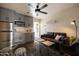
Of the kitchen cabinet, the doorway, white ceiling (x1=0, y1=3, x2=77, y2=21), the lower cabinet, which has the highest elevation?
white ceiling (x1=0, y1=3, x2=77, y2=21)

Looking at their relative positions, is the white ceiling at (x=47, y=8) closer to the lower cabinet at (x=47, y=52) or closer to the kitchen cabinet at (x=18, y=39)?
the kitchen cabinet at (x=18, y=39)

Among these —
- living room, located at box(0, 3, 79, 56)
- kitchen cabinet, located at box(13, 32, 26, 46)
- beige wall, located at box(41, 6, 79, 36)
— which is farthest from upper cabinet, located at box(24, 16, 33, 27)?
beige wall, located at box(41, 6, 79, 36)

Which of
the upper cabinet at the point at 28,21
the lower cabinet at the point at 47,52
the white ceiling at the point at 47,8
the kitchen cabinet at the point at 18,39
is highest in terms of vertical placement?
the white ceiling at the point at 47,8

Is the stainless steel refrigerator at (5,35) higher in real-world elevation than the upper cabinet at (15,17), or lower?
lower

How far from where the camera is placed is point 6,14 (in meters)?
1.86

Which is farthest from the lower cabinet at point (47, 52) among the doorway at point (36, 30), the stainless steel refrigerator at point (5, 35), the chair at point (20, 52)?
the stainless steel refrigerator at point (5, 35)

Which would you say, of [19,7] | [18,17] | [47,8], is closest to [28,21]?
[18,17]

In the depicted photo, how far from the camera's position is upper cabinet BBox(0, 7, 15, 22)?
1.86 m

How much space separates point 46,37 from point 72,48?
48 centimetres

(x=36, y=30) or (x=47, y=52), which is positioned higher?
(x=36, y=30)

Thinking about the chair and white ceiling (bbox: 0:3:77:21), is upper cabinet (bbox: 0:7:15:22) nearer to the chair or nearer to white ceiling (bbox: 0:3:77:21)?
white ceiling (bbox: 0:3:77:21)

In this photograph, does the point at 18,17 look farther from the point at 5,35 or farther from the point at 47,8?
the point at 47,8

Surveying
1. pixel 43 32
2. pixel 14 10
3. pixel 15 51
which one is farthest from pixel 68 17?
pixel 15 51

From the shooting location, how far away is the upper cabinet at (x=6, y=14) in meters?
1.86
